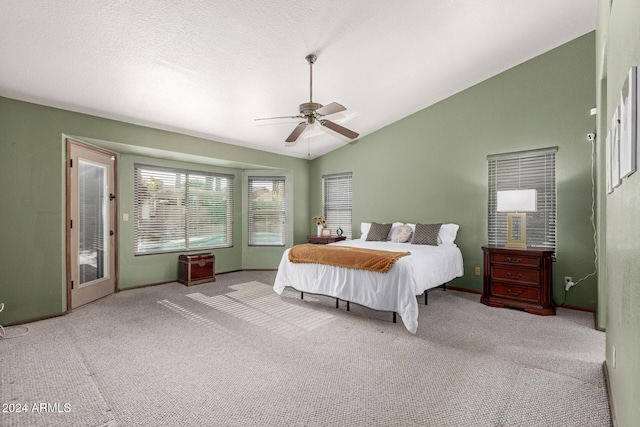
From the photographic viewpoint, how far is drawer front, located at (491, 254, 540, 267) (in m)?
3.65

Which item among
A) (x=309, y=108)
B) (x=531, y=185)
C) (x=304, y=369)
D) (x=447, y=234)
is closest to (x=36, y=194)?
(x=309, y=108)

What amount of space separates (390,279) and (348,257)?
1.86 feet

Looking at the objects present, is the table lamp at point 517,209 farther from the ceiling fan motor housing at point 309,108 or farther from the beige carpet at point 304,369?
the ceiling fan motor housing at point 309,108

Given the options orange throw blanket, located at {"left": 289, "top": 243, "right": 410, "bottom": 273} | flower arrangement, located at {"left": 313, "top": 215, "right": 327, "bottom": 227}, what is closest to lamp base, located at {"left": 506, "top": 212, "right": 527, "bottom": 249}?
orange throw blanket, located at {"left": 289, "top": 243, "right": 410, "bottom": 273}

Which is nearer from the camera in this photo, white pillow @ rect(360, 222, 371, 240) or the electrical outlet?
the electrical outlet

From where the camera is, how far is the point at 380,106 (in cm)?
478

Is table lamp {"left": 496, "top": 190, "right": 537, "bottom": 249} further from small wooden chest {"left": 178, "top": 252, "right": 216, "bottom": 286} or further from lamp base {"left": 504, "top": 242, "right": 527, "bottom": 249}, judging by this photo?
small wooden chest {"left": 178, "top": 252, "right": 216, "bottom": 286}

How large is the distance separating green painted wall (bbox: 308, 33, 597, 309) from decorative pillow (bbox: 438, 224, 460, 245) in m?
0.15

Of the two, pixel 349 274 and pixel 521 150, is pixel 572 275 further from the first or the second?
pixel 349 274

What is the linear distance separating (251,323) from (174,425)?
5.36 ft

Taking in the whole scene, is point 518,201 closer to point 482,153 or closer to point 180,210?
point 482,153

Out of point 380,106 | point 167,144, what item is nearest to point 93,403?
point 167,144

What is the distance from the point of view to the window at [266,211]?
21.3ft

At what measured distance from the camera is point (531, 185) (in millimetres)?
4164
